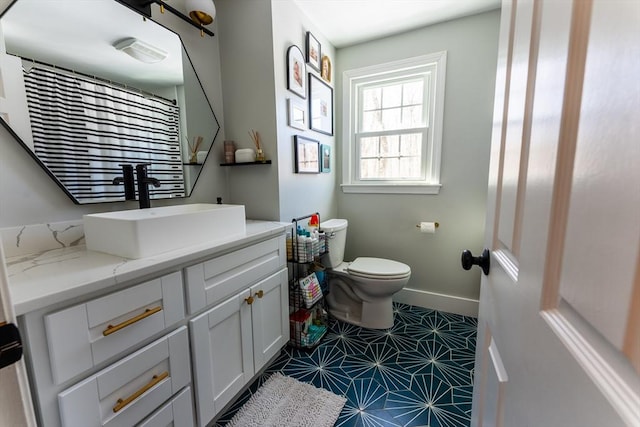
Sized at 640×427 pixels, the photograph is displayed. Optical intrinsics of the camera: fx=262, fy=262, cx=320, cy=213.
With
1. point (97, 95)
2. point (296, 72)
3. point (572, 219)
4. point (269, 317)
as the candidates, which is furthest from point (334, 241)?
point (572, 219)

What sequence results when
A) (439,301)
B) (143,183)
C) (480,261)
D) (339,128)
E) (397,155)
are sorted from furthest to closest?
(339,128) → (397,155) → (439,301) → (143,183) → (480,261)

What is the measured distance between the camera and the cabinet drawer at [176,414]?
3.01 ft

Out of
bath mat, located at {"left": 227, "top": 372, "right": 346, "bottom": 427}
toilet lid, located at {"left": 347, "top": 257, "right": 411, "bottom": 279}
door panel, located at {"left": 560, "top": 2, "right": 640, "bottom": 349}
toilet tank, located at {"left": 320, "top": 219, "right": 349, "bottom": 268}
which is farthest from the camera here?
toilet tank, located at {"left": 320, "top": 219, "right": 349, "bottom": 268}

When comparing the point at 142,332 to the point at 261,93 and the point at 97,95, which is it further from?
the point at 261,93

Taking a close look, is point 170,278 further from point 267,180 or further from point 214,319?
point 267,180

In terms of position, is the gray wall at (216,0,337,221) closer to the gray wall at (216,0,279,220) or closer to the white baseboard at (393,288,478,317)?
the gray wall at (216,0,279,220)

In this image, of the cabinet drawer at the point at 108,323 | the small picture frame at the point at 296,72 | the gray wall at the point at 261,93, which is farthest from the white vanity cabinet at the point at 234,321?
the small picture frame at the point at 296,72

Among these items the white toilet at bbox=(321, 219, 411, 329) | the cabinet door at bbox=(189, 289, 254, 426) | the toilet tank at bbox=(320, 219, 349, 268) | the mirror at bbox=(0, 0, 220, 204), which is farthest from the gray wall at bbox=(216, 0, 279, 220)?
the cabinet door at bbox=(189, 289, 254, 426)

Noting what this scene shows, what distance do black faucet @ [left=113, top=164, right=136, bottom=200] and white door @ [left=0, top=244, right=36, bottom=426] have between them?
1092 millimetres

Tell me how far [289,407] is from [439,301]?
152cm

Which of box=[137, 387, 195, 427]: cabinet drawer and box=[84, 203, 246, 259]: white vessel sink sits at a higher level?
box=[84, 203, 246, 259]: white vessel sink

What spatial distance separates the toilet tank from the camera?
81.6 inches

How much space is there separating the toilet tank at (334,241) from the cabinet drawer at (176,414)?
128 cm

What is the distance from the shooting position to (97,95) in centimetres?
121
